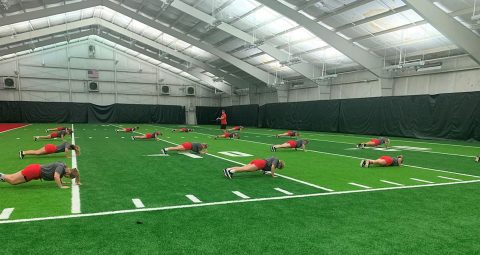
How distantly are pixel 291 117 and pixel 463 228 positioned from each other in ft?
97.6

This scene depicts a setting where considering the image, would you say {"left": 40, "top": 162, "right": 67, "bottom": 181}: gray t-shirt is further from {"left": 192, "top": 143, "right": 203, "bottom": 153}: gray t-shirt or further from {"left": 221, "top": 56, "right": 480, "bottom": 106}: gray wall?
{"left": 221, "top": 56, "right": 480, "bottom": 106}: gray wall

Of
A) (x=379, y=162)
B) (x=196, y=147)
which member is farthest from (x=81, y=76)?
(x=379, y=162)

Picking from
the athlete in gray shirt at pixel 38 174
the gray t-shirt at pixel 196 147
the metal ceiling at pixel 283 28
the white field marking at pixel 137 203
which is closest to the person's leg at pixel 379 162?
the gray t-shirt at pixel 196 147

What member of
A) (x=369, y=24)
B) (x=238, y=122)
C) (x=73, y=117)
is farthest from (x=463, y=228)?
(x=73, y=117)

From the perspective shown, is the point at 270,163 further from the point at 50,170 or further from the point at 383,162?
the point at 50,170

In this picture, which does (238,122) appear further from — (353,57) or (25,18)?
(25,18)

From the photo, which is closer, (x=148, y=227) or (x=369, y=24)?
(x=148, y=227)

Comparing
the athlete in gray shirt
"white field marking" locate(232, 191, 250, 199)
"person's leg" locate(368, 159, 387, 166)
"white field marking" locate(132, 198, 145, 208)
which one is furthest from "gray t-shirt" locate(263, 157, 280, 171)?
the athlete in gray shirt

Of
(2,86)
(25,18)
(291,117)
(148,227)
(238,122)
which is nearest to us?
(148,227)

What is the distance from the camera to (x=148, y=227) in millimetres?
4555

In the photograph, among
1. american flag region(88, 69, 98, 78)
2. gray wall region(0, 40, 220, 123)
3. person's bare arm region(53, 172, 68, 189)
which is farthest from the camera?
american flag region(88, 69, 98, 78)

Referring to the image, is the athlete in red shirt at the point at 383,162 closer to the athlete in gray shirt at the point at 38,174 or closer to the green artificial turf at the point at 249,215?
the green artificial turf at the point at 249,215

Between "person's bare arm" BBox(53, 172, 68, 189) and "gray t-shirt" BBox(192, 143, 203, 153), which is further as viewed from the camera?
"gray t-shirt" BBox(192, 143, 203, 153)

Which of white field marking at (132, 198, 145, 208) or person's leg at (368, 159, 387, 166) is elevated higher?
person's leg at (368, 159, 387, 166)
